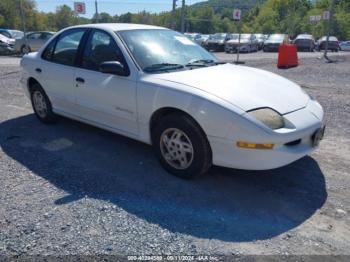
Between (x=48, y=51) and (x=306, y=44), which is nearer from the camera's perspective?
(x=48, y=51)

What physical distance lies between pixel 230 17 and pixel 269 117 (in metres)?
85.3

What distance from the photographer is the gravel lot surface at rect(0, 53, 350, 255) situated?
9.42 feet

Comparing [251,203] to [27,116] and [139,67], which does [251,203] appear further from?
[27,116]

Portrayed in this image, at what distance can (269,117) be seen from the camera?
3.45 metres

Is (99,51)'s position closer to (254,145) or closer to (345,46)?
(254,145)

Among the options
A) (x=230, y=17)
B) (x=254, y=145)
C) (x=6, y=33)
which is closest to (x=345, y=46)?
(x=6, y=33)

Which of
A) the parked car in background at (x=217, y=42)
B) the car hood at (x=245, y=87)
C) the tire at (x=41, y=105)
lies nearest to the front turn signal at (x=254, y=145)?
the car hood at (x=245, y=87)

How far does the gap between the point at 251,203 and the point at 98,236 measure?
57.4 inches

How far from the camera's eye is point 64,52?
5.25 metres

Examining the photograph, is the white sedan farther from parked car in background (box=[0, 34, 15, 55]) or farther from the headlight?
parked car in background (box=[0, 34, 15, 55])

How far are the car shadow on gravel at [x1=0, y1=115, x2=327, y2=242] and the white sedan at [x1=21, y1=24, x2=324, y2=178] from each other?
0.31 m

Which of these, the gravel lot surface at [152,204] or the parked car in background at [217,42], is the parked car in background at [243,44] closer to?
the parked car in background at [217,42]

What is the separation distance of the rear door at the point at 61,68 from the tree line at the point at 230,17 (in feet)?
122

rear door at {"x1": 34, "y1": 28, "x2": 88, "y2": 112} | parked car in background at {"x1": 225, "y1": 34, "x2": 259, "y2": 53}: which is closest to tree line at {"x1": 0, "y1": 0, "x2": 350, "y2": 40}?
parked car in background at {"x1": 225, "y1": 34, "x2": 259, "y2": 53}
